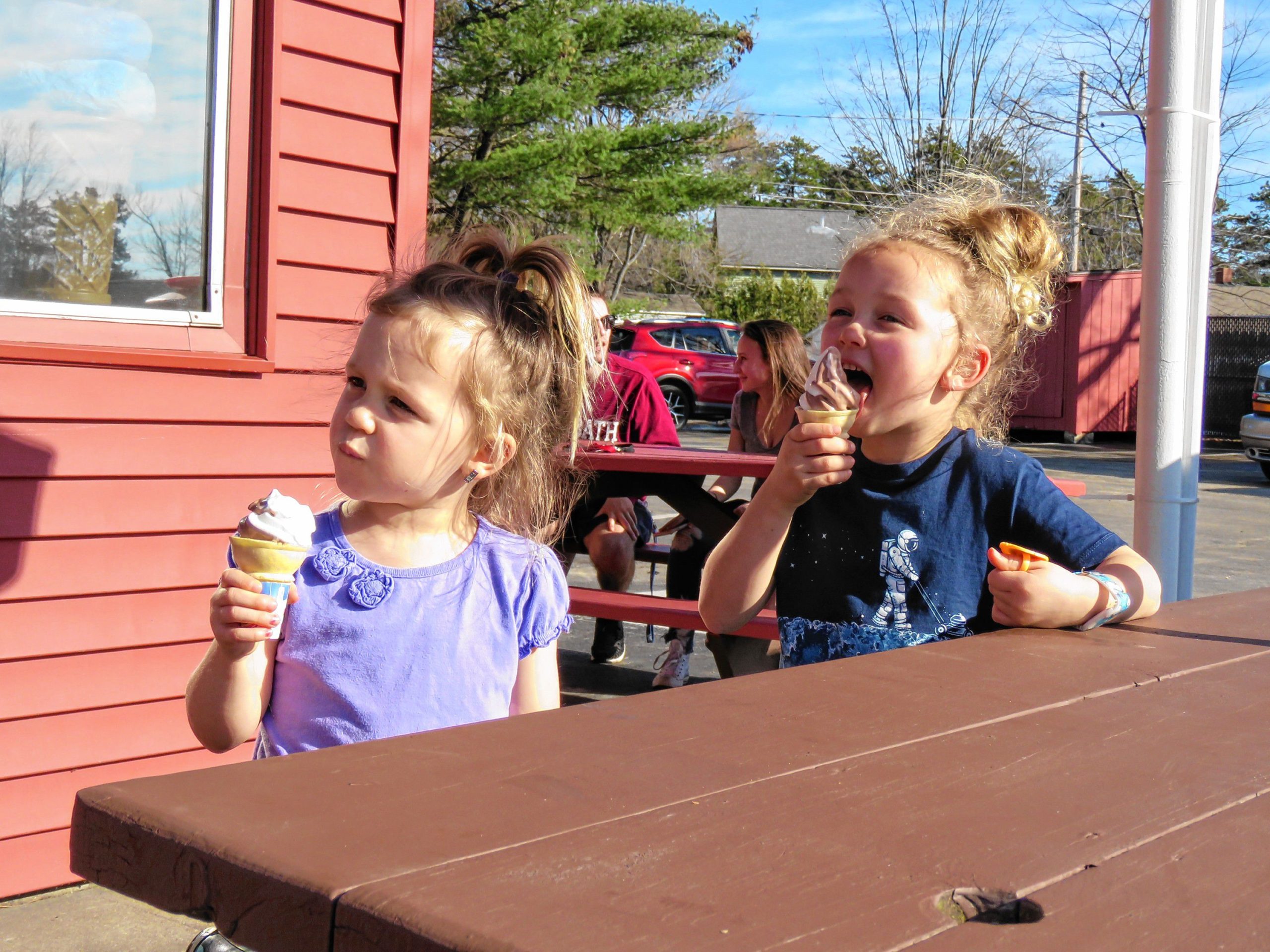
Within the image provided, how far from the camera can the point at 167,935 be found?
307 cm

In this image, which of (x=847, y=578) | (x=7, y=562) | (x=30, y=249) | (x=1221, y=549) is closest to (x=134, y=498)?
(x=7, y=562)

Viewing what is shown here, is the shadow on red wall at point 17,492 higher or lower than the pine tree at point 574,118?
lower

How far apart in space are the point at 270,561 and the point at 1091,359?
21975 millimetres

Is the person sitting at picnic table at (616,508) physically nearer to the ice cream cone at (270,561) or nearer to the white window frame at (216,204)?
the white window frame at (216,204)

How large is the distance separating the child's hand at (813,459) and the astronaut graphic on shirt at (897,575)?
13.1 inches

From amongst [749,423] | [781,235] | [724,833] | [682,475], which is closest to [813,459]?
[724,833]

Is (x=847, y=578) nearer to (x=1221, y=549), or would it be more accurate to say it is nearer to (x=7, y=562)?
(x=7, y=562)

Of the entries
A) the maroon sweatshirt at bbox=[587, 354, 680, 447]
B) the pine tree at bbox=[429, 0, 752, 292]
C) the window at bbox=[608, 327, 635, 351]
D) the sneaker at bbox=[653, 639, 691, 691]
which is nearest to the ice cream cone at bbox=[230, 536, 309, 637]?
the sneaker at bbox=[653, 639, 691, 691]

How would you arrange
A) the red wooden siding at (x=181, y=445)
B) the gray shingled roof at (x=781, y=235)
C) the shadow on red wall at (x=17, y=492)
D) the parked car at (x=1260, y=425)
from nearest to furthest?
the shadow on red wall at (x=17, y=492) → the red wooden siding at (x=181, y=445) → the parked car at (x=1260, y=425) → the gray shingled roof at (x=781, y=235)

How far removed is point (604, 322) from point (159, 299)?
8.25 feet

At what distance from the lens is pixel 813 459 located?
189 centimetres

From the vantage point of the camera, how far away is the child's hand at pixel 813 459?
1878 millimetres

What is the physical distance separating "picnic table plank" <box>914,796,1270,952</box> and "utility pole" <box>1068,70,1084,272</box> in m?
25.1

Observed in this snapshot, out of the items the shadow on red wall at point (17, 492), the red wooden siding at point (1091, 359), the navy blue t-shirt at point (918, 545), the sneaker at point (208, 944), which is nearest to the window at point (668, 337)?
the red wooden siding at point (1091, 359)
